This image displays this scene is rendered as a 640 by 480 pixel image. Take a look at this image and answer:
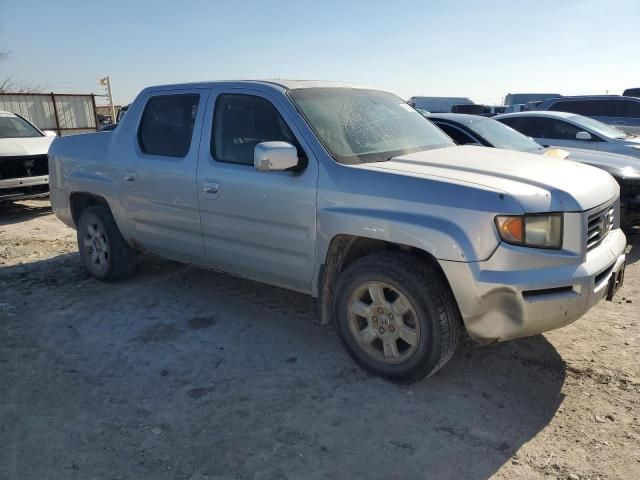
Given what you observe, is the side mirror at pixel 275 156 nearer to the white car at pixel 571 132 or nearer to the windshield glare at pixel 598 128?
the white car at pixel 571 132

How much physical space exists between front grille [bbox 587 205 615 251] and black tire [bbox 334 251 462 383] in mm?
857

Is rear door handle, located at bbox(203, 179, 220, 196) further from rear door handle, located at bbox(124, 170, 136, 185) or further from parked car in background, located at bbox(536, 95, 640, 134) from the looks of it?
parked car in background, located at bbox(536, 95, 640, 134)

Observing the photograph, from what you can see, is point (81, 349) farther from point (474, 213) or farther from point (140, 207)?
point (474, 213)

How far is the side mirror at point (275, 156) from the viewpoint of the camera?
10.8 feet

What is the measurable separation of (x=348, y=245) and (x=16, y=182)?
706 cm

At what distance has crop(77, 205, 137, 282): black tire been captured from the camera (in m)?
5.12

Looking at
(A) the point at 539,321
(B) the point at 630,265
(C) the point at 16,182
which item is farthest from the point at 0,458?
(C) the point at 16,182

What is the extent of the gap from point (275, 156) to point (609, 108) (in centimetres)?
1137

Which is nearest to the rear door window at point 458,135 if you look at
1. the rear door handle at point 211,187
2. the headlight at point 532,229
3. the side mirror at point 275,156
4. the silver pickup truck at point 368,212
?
the silver pickup truck at point 368,212

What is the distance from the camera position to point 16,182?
842 cm

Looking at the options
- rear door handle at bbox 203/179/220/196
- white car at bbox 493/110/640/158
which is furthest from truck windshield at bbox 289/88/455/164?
white car at bbox 493/110/640/158

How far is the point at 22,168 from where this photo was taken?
864 cm

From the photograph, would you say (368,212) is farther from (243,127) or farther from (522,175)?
(243,127)

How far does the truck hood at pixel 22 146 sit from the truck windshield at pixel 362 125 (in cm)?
619
